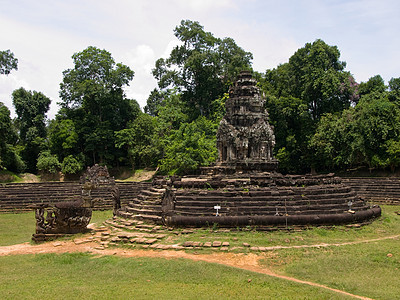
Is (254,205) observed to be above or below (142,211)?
above

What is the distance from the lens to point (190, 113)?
1714 inches

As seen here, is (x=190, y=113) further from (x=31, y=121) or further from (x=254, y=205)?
(x=254, y=205)

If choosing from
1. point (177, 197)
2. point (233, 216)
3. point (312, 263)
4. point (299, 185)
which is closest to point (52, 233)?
point (177, 197)

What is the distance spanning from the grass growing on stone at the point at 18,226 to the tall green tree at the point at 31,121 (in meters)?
27.5

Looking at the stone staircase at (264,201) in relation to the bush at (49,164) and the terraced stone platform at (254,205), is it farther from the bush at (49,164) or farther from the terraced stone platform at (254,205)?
the bush at (49,164)

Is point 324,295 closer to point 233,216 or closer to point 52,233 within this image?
point 233,216

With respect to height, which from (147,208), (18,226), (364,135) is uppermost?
(364,135)

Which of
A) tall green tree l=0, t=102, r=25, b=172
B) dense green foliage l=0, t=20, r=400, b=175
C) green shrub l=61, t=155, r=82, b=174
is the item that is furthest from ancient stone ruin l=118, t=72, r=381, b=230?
tall green tree l=0, t=102, r=25, b=172

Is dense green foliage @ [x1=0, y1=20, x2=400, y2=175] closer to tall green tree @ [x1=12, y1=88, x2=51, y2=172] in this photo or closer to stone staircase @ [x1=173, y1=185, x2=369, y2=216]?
tall green tree @ [x1=12, y1=88, x2=51, y2=172]

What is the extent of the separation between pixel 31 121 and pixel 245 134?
3797 cm

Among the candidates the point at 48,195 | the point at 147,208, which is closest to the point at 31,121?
the point at 48,195

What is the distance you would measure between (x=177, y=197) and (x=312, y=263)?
276 inches

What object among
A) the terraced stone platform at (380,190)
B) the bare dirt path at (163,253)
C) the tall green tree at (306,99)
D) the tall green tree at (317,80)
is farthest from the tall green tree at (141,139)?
the bare dirt path at (163,253)

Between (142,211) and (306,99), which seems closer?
(142,211)
